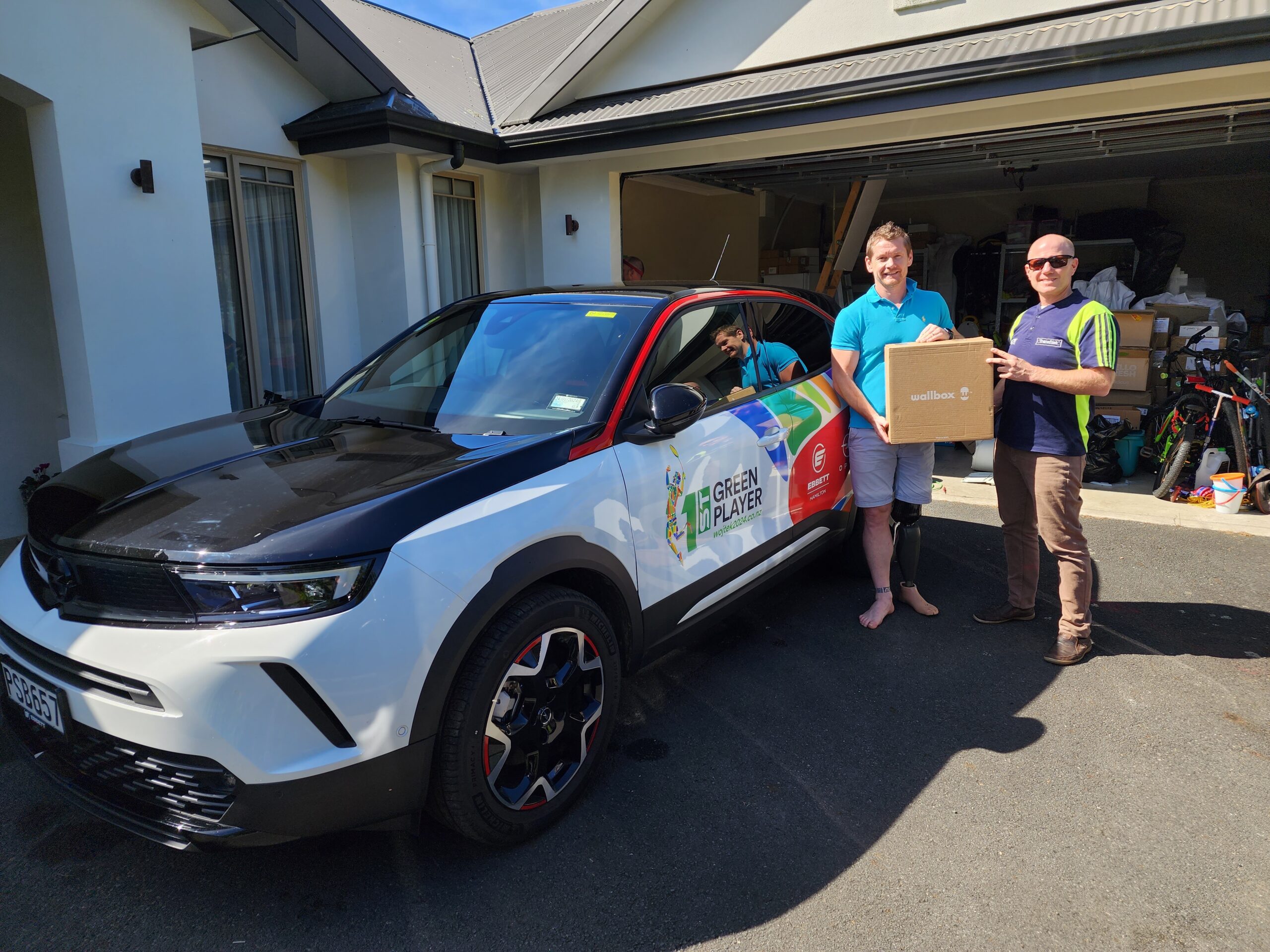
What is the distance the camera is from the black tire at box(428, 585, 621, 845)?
2.26 meters

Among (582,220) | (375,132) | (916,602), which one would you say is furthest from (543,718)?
(582,220)

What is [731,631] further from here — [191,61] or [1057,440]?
[191,61]

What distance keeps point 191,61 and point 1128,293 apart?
8.63 meters

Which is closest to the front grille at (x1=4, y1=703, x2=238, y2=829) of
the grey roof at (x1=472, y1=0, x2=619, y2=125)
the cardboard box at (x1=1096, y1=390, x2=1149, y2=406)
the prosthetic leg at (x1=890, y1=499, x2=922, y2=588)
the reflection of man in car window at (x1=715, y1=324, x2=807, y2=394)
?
the reflection of man in car window at (x1=715, y1=324, x2=807, y2=394)

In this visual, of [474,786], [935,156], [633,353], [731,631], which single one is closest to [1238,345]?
[935,156]

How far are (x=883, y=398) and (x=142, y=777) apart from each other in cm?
323

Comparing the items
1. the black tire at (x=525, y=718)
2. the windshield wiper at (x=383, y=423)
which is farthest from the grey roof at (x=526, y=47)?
the black tire at (x=525, y=718)

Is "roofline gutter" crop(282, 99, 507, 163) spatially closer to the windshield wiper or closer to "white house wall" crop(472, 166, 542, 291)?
"white house wall" crop(472, 166, 542, 291)

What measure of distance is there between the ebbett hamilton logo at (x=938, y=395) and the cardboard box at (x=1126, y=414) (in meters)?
5.01

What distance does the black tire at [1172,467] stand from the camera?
648cm

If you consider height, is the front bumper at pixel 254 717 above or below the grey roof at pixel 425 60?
below

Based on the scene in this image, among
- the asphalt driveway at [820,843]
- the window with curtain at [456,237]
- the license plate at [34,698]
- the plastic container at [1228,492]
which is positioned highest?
the window with curtain at [456,237]

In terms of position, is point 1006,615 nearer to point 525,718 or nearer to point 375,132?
point 525,718

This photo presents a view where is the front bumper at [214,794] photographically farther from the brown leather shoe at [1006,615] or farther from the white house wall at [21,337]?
the white house wall at [21,337]
